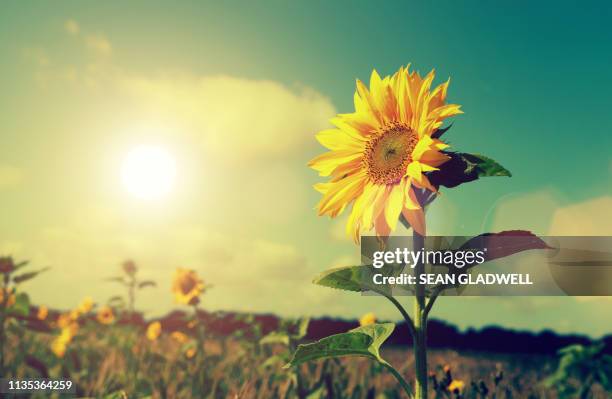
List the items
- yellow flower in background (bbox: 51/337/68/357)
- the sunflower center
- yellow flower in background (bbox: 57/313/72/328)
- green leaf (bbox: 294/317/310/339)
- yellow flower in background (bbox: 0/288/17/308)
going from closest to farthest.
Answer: the sunflower center, green leaf (bbox: 294/317/310/339), yellow flower in background (bbox: 0/288/17/308), yellow flower in background (bbox: 51/337/68/357), yellow flower in background (bbox: 57/313/72/328)

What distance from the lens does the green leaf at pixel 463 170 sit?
5.38 feet

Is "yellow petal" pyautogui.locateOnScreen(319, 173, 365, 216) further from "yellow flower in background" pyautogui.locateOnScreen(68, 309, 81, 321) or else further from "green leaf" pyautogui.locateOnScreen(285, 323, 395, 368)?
"yellow flower in background" pyautogui.locateOnScreen(68, 309, 81, 321)

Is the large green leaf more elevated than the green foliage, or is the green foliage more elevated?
the large green leaf

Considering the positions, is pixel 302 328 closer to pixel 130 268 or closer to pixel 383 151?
pixel 383 151

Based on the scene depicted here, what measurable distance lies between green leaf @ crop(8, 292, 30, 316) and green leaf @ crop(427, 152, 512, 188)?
3.65 meters

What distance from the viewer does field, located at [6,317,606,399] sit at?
3.55 meters

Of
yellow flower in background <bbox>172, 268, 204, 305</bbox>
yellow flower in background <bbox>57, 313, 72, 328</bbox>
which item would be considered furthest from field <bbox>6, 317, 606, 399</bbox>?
yellow flower in background <bbox>57, 313, 72, 328</bbox>

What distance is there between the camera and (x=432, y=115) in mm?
1873

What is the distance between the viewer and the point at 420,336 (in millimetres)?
1666

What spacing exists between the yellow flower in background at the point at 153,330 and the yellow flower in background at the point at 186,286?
7.08 ft

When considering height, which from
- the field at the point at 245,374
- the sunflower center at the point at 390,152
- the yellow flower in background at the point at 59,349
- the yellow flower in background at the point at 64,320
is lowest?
the field at the point at 245,374

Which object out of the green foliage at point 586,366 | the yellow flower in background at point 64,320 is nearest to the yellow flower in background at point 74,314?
the yellow flower in background at point 64,320

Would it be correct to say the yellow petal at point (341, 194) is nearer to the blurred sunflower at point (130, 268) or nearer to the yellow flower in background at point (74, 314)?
the blurred sunflower at point (130, 268)

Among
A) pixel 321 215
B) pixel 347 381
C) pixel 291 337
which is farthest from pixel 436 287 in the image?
pixel 347 381
